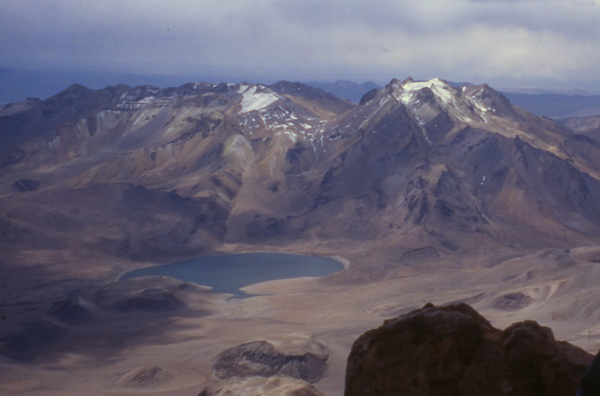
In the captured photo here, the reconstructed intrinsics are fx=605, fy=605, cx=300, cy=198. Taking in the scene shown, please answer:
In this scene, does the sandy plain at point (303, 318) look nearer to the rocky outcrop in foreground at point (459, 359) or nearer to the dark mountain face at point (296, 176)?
the dark mountain face at point (296, 176)

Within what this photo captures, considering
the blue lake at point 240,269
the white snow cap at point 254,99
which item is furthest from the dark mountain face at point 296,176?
the blue lake at point 240,269

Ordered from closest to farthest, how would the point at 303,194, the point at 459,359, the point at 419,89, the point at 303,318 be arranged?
1. the point at 459,359
2. the point at 303,318
3. the point at 303,194
4. the point at 419,89

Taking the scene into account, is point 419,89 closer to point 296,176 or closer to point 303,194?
point 296,176

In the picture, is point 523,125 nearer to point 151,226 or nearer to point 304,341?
point 151,226

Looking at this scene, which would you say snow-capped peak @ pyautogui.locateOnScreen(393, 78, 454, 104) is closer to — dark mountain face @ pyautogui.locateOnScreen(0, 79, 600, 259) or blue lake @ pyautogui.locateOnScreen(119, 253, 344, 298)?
dark mountain face @ pyautogui.locateOnScreen(0, 79, 600, 259)

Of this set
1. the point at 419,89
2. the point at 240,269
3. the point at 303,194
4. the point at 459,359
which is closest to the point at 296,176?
the point at 303,194

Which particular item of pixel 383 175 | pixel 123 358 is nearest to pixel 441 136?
pixel 383 175

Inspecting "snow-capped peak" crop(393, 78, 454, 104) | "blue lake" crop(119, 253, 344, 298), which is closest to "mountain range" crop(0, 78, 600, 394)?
"snow-capped peak" crop(393, 78, 454, 104)
